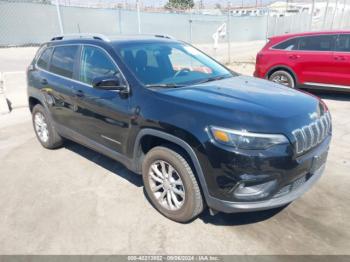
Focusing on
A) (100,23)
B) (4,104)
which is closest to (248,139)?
(4,104)

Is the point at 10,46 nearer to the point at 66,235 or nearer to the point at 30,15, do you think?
the point at 30,15

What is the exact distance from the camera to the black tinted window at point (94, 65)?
3666 mm

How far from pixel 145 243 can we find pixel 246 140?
136cm

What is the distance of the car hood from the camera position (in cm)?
272

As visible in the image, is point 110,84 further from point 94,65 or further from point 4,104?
point 4,104

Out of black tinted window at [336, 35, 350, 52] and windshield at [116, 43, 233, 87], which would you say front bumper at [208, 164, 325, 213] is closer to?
windshield at [116, 43, 233, 87]

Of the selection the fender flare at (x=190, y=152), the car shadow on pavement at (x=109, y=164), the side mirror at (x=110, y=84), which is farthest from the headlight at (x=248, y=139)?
the car shadow on pavement at (x=109, y=164)

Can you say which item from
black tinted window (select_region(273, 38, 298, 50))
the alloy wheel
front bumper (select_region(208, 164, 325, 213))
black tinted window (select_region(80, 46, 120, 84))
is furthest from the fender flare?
black tinted window (select_region(273, 38, 298, 50))

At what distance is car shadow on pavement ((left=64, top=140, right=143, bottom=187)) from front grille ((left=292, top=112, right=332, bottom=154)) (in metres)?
2.09

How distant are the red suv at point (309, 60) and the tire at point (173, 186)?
6.04m

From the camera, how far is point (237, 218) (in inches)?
131

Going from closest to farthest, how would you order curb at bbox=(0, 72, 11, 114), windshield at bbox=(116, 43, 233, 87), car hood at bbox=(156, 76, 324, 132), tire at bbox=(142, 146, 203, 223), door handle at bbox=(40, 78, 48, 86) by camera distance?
car hood at bbox=(156, 76, 324, 132), tire at bbox=(142, 146, 203, 223), windshield at bbox=(116, 43, 233, 87), door handle at bbox=(40, 78, 48, 86), curb at bbox=(0, 72, 11, 114)

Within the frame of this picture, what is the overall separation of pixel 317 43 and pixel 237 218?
6228mm

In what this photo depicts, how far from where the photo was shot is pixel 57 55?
4707mm
